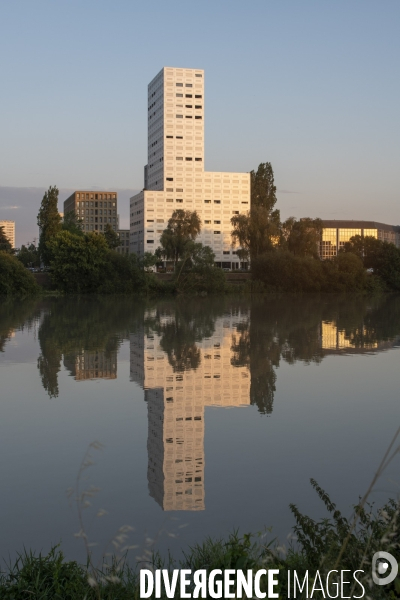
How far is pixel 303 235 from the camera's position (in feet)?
288

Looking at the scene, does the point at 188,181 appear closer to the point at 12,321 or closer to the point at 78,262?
the point at 78,262

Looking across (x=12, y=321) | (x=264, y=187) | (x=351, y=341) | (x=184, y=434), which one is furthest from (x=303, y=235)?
(x=184, y=434)

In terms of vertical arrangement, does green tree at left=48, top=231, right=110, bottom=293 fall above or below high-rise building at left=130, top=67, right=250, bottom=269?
below

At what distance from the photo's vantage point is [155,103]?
125 meters

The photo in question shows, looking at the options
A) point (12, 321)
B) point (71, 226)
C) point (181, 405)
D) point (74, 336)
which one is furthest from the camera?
point (71, 226)

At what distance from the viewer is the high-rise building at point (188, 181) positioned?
391ft

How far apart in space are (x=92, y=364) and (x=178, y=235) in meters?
63.7

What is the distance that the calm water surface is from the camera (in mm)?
6613

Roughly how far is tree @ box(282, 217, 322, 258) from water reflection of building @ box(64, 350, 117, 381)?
2722 inches

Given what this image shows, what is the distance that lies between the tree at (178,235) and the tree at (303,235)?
13.3 m

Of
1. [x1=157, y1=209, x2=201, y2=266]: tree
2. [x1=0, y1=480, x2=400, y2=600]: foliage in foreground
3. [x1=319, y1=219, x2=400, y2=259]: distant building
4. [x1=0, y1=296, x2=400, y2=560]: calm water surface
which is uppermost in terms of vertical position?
[x1=319, y1=219, x2=400, y2=259]: distant building

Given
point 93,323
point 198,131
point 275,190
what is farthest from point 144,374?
point 198,131

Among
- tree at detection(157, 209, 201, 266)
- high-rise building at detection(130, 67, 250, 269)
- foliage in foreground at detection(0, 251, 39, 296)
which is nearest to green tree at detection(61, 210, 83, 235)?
high-rise building at detection(130, 67, 250, 269)

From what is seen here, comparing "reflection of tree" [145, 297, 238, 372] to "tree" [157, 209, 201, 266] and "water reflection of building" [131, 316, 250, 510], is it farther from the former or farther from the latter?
"tree" [157, 209, 201, 266]
